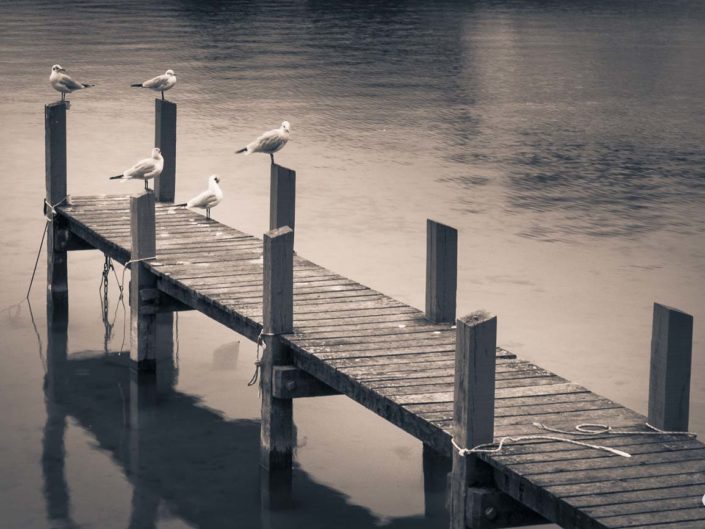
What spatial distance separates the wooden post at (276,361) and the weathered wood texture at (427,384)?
120 mm

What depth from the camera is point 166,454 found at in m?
11.5

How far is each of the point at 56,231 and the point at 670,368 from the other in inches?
279

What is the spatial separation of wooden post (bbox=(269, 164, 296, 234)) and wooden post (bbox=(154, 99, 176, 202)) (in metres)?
2.35

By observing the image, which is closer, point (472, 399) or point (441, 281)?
point (472, 399)

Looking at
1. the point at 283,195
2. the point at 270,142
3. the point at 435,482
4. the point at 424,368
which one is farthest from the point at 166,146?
the point at 424,368

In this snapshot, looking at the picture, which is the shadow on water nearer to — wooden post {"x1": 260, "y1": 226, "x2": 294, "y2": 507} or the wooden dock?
wooden post {"x1": 260, "y1": 226, "x2": 294, "y2": 507}

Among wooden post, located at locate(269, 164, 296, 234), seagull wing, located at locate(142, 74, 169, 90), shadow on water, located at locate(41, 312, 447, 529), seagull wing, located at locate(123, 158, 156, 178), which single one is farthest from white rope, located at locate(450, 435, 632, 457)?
seagull wing, located at locate(142, 74, 169, 90)

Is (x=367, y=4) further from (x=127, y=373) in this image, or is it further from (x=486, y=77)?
(x=127, y=373)

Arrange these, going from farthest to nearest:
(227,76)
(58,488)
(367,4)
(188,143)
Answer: (367,4), (227,76), (188,143), (58,488)

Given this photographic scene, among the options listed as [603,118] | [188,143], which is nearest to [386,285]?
[188,143]

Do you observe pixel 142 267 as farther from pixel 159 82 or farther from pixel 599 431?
pixel 159 82

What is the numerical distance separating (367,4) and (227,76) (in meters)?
19.3

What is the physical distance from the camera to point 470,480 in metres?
8.52

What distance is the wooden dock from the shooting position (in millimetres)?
8234
